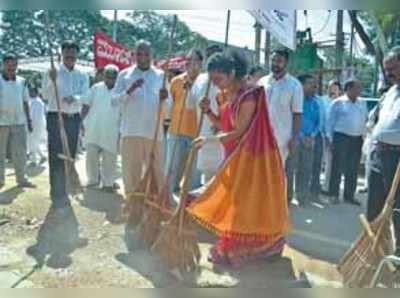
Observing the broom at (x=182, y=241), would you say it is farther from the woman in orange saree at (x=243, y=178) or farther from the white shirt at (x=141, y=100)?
the white shirt at (x=141, y=100)

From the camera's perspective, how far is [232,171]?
3.43 m

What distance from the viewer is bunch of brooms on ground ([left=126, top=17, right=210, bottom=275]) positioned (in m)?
3.45

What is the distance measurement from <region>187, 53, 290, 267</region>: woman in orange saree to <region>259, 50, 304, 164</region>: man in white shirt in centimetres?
106

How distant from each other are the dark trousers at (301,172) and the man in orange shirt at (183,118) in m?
1.16

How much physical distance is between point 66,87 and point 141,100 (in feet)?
2.99

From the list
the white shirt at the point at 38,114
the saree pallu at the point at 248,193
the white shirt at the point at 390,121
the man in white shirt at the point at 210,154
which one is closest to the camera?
the white shirt at the point at 390,121

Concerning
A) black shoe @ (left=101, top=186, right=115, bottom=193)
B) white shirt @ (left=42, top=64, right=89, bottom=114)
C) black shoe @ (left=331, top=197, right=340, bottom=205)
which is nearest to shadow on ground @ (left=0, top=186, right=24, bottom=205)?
black shoe @ (left=101, top=186, right=115, bottom=193)

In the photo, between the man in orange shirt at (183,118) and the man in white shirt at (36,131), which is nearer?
the man in orange shirt at (183,118)

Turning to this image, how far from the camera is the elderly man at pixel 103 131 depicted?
233 inches

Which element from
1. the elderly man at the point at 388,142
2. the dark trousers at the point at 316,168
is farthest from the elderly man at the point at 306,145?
the elderly man at the point at 388,142

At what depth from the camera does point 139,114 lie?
4410 mm

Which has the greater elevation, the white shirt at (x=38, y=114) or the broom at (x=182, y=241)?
the white shirt at (x=38, y=114)

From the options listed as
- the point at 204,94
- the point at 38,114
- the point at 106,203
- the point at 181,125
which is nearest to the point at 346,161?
the point at 181,125

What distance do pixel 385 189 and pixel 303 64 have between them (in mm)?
5663
